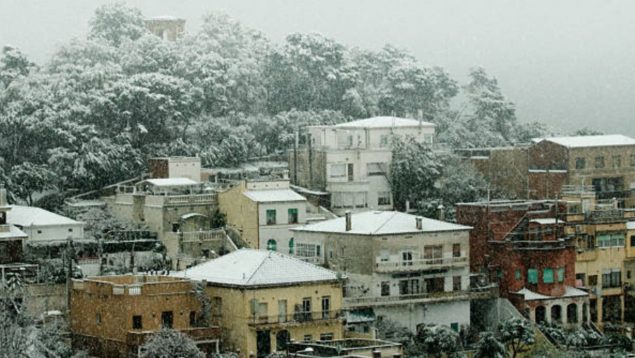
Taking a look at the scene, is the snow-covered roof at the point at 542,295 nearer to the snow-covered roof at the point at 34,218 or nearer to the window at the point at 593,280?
Answer: the window at the point at 593,280

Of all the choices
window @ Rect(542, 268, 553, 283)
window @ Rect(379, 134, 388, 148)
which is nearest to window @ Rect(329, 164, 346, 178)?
window @ Rect(379, 134, 388, 148)

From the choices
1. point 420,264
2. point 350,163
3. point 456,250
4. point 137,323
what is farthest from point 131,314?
point 350,163

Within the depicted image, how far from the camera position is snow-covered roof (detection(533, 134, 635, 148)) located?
8100cm

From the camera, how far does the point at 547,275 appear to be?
69.5 meters

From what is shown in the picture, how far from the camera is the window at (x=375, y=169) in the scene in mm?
78250

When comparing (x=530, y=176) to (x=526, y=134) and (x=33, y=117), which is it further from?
(x=33, y=117)

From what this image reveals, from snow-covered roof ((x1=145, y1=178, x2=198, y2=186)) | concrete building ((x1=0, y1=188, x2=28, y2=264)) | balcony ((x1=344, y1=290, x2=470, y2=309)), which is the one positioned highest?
snow-covered roof ((x1=145, y1=178, x2=198, y2=186))

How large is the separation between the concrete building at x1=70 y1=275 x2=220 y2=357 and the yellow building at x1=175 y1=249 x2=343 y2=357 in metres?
0.81

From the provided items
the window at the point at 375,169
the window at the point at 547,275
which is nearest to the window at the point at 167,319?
the window at the point at 547,275

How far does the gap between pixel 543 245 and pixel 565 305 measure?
218 centimetres

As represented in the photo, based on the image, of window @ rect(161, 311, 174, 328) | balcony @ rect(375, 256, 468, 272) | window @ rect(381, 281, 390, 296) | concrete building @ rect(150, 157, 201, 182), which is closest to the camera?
window @ rect(161, 311, 174, 328)

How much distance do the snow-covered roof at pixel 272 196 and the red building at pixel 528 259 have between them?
5.97 meters

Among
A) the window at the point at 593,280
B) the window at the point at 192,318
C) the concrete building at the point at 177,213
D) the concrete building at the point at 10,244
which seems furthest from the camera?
the window at the point at 593,280

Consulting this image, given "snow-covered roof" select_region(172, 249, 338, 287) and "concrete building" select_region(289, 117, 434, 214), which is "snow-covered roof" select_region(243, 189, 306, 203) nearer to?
"concrete building" select_region(289, 117, 434, 214)
